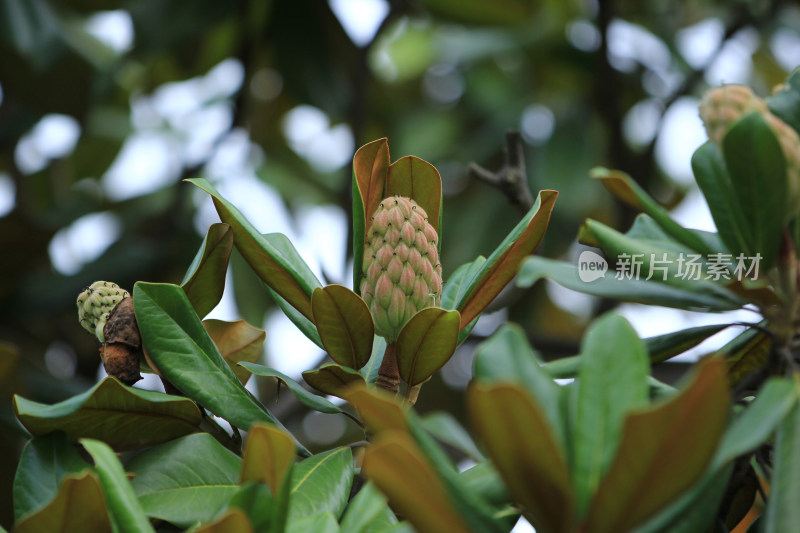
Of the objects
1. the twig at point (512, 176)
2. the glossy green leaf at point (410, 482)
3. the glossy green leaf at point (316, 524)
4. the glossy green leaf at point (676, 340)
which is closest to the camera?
the glossy green leaf at point (410, 482)

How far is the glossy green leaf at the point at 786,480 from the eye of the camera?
415mm

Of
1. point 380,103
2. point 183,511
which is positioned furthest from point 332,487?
point 380,103

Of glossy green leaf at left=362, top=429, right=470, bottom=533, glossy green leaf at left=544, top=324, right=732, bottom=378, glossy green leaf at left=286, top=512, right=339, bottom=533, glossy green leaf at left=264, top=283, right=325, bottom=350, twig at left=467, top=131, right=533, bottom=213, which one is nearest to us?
glossy green leaf at left=362, top=429, right=470, bottom=533

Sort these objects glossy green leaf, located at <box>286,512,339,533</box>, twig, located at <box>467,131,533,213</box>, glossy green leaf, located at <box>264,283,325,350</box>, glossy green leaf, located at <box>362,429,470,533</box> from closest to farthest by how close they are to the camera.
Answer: glossy green leaf, located at <box>362,429,470,533</box>
glossy green leaf, located at <box>286,512,339,533</box>
glossy green leaf, located at <box>264,283,325,350</box>
twig, located at <box>467,131,533,213</box>

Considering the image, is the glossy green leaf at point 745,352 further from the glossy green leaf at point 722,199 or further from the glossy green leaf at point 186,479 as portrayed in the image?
the glossy green leaf at point 186,479

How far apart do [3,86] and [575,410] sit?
7.43 ft

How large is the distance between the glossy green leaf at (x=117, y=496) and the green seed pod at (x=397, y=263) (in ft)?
0.95

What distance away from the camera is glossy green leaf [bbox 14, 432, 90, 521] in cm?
59

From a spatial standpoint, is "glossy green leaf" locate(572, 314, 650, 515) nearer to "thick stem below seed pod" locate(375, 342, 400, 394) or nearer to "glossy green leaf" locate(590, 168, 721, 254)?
"glossy green leaf" locate(590, 168, 721, 254)

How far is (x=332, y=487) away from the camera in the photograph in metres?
0.60

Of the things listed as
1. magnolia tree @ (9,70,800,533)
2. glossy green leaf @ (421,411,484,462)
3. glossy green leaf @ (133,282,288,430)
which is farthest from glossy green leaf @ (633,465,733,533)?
glossy green leaf @ (133,282,288,430)

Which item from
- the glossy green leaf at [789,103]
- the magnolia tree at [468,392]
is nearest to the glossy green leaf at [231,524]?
the magnolia tree at [468,392]

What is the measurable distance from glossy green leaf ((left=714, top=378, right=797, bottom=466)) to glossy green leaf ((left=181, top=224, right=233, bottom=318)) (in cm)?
41

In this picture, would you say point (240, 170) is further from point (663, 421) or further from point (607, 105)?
point (663, 421)
